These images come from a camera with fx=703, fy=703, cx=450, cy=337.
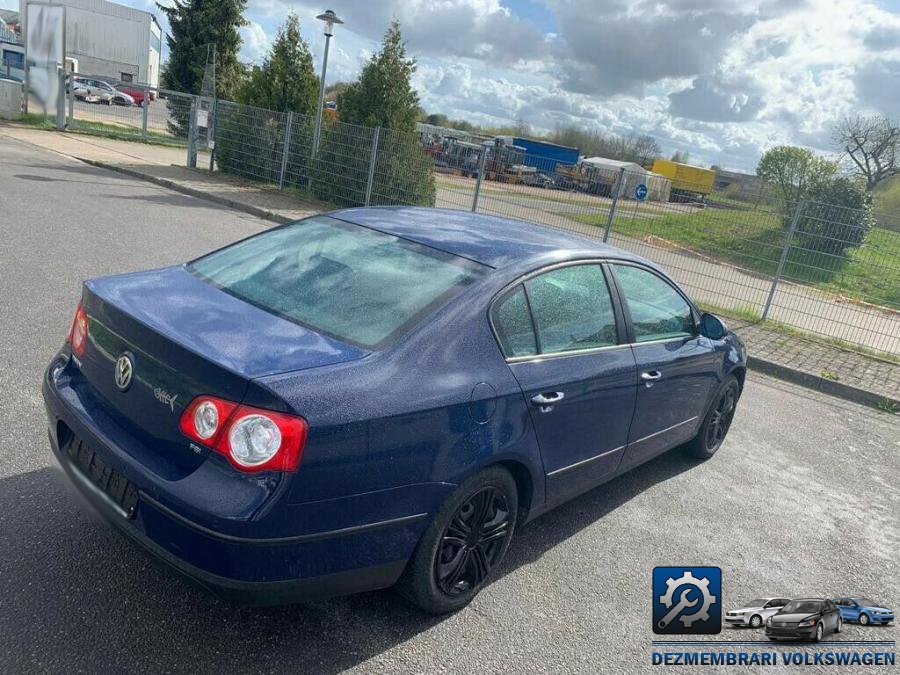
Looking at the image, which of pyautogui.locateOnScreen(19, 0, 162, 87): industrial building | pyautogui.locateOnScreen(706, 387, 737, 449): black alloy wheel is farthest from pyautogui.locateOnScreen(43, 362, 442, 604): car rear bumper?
pyautogui.locateOnScreen(19, 0, 162, 87): industrial building

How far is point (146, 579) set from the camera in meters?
2.81

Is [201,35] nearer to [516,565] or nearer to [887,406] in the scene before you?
[887,406]

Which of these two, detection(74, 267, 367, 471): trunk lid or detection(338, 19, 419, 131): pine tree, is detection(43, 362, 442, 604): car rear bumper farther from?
detection(338, 19, 419, 131): pine tree

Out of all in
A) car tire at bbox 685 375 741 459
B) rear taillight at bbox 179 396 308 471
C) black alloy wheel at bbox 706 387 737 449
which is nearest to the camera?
rear taillight at bbox 179 396 308 471

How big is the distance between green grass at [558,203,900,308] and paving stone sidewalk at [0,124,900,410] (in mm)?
880

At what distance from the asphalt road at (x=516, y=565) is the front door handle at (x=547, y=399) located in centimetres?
87

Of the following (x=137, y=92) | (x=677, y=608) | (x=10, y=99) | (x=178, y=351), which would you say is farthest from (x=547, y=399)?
(x=137, y=92)

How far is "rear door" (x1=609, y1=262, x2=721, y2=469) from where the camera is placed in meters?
3.79

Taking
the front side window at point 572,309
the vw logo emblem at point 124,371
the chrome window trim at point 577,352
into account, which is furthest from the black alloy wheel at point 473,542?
the vw logo emblem at point 124,371

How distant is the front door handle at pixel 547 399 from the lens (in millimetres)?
2967

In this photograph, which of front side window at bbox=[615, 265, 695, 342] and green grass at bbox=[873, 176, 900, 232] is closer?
front side window at bbox=[615, 265, 695, 342]

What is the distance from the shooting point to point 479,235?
3.52 m

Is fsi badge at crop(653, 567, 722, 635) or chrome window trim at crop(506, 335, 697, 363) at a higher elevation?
chrome window trim at crop(506, 335, 697, 363)

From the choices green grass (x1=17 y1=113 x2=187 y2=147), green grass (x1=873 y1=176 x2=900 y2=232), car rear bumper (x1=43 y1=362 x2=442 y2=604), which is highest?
green grass (x1=873 y1=176 x2=900 y2=232)
